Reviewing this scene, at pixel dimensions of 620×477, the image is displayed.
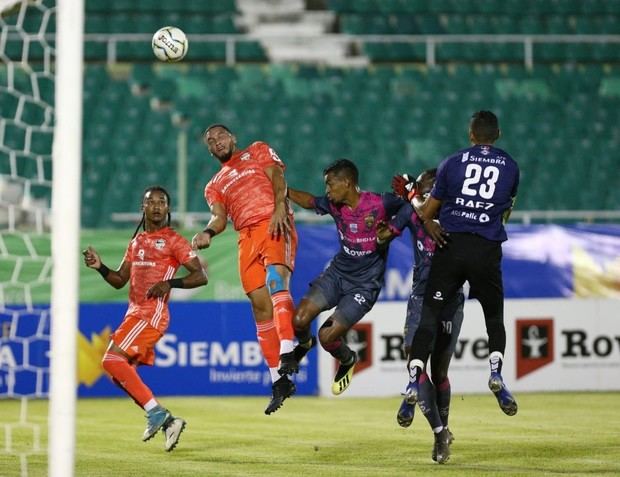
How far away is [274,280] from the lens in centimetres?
930

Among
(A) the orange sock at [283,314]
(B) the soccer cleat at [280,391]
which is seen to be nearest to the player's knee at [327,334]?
(A) the orange sock at [283,314]

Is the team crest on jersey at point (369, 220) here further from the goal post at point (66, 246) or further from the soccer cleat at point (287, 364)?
the goal post at point (66, 246)

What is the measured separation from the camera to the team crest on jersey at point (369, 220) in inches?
359

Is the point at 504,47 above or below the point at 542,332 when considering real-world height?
above

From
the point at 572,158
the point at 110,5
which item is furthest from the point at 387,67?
the point at 110,5

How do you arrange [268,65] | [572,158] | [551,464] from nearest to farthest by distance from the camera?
[551,464], [572,158], [268,65]

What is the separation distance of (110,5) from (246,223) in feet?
43.5

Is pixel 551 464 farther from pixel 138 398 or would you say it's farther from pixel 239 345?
pixel 239 345

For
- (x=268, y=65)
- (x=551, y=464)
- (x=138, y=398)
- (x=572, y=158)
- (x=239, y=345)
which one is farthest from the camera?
(x=268, y=65)

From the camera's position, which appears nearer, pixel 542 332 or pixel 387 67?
pixel 542 332

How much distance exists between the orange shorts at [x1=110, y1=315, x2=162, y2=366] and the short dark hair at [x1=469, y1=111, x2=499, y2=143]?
9.77 ft

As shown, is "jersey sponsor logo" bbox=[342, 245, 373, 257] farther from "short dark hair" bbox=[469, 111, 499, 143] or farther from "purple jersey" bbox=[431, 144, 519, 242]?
"short dark hair" bbox=[469, 111, 499, 143]

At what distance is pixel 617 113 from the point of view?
2073cm

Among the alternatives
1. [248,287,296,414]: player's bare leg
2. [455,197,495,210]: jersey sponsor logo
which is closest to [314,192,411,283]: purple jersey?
[248,287,296,414]: player's bare leg
